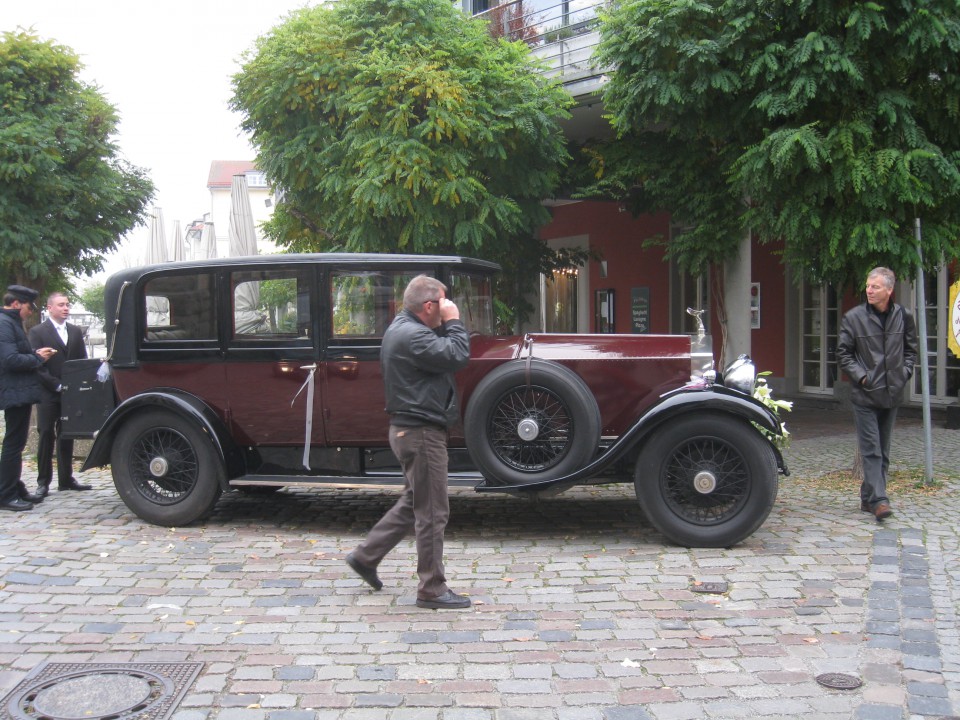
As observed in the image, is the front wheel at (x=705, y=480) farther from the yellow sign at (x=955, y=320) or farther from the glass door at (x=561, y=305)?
the glass door at (x=561, y=305)

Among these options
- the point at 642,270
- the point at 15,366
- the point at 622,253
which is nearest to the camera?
the point at 15,366

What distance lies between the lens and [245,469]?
6637mm

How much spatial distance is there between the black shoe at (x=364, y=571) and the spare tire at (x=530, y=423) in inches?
46.6

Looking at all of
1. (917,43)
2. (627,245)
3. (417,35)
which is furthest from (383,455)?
(627,245)

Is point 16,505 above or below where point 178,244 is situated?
below

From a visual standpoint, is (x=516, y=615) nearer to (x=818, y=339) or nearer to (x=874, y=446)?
(x=874, y=446)

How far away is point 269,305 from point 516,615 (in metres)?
3.06

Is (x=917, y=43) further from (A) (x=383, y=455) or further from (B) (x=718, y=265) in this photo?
(A) (x=383, y=455)

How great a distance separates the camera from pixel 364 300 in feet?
20.8

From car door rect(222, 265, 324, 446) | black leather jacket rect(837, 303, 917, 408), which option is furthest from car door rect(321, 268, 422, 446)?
black leather jacket rect(837, 303, 917, 408)

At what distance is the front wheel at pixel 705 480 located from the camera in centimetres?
563

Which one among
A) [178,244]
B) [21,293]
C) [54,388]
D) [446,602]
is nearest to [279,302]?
[54,388]

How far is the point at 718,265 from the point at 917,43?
14.1ft

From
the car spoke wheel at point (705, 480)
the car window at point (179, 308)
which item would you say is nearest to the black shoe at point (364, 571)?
the car spoke wheel at point (705, 480)
